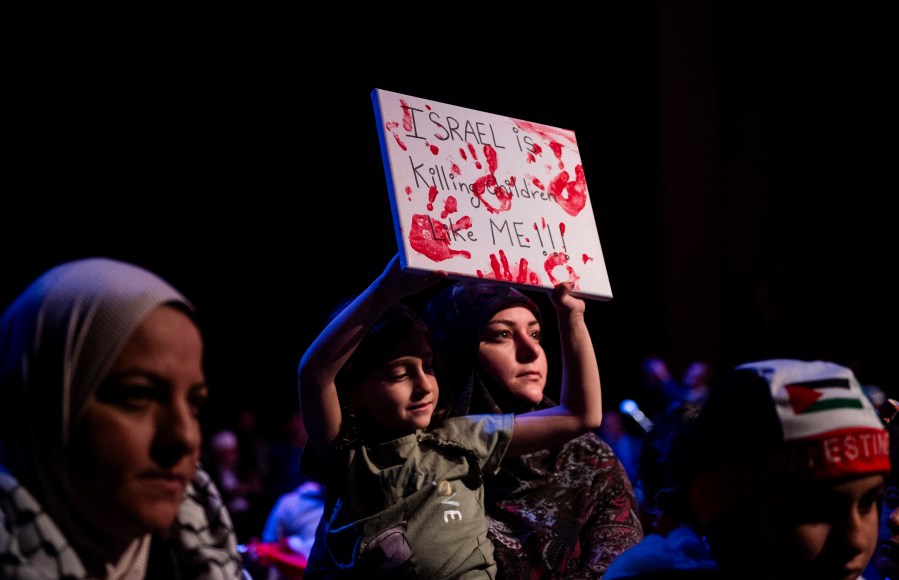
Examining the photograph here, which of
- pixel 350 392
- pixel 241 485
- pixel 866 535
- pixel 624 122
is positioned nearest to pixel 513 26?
pixel 624 122

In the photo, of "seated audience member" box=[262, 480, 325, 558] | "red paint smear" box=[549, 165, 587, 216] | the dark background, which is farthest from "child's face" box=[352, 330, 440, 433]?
the dark background

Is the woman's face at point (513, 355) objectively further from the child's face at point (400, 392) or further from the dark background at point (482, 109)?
the dark background at point (482, 109)

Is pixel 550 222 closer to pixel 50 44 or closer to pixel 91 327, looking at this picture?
pixel 91 327

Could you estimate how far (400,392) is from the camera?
7.18 ft

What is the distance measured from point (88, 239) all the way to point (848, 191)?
7.60 metres

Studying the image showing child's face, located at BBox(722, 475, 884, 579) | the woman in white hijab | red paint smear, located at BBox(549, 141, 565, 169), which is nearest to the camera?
the woman in white hijab

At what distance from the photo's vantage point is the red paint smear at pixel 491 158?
2510 millimetres

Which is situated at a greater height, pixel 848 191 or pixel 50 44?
pixel 50 44

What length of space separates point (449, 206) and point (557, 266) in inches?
15.3

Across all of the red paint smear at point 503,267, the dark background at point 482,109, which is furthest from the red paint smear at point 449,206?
the dark background at point 482,109

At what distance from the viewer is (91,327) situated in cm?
123

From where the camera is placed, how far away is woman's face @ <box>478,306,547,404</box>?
2.58 metres

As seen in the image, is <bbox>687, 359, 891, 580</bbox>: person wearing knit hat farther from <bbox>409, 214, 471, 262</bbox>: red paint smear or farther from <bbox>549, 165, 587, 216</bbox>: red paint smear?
<bbox>549, 165, 587, 216</bbox>: red paint smear

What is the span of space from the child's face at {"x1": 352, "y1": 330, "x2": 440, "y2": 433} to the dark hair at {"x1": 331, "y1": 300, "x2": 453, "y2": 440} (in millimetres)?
16
